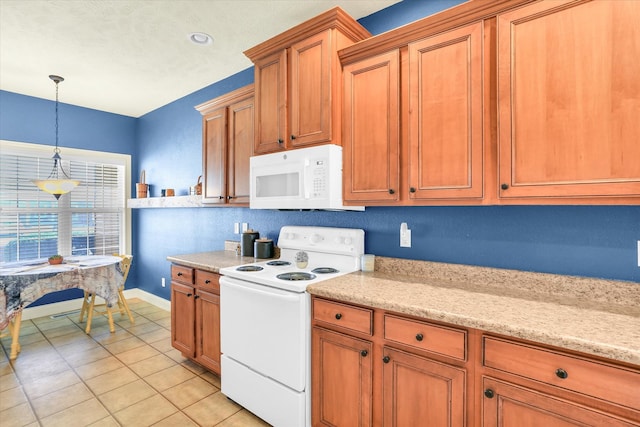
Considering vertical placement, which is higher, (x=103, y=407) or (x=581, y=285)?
(x=581, y=285)

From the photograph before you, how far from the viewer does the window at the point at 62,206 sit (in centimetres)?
392

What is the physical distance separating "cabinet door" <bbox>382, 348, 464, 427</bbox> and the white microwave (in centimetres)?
100

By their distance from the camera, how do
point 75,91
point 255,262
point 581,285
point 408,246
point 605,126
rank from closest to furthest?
point 605,126, point 581,285, point 408,246, point 255,262, point 75,91

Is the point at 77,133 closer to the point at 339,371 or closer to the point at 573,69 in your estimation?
the point at 339,371

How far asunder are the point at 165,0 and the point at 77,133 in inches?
124

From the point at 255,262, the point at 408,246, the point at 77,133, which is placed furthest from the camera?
the point at 77,133

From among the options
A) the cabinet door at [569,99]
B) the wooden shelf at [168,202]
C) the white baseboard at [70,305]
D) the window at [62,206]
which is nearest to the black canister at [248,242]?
the wooden shelf at [168,202]

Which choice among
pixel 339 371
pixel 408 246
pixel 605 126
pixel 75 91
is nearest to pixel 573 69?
pixel 605 126

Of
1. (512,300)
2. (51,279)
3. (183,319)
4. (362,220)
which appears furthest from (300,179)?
(51,279)

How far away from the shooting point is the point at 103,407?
226cm

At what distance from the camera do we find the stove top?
206 centimetres

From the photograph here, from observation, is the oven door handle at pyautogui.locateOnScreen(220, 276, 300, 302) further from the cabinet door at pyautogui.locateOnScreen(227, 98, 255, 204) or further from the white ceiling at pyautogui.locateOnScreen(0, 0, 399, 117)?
the white ceiling at pyautogui.locateOnScreen(0, 0, 399, 117)

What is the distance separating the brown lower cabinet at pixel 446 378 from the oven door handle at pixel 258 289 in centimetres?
15

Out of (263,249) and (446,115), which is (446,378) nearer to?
(446,115)
